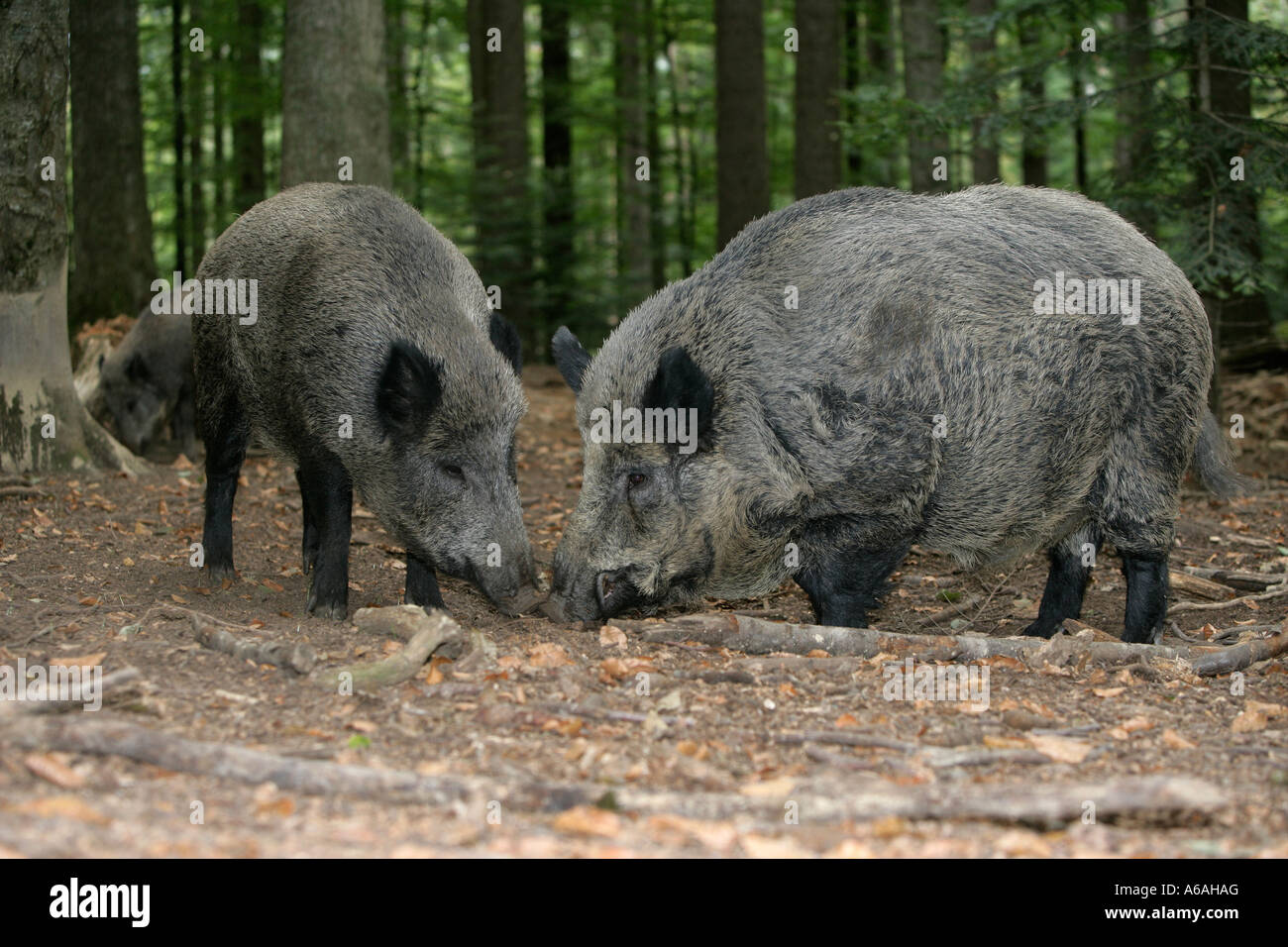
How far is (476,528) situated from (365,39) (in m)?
5.46

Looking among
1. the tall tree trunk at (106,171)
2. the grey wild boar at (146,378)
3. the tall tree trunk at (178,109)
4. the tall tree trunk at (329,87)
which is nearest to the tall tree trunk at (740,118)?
the tall tree trunk at (329,87)

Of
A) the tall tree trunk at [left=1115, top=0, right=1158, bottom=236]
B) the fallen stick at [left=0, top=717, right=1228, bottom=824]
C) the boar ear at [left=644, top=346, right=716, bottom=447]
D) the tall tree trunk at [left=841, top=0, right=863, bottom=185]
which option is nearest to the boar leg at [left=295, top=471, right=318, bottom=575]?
the boar ear at [left=644, top=346, right=716, bottom=447]

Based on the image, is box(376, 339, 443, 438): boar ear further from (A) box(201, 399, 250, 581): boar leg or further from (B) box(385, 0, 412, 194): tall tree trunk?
(B) box(385, 0, 412, 194): tall tree trunk

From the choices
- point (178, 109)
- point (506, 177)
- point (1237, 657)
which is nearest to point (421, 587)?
point (1237, 657)

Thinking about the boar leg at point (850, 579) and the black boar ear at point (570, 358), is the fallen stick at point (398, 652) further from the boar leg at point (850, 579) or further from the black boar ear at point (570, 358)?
the boar leg at point (850, 579)

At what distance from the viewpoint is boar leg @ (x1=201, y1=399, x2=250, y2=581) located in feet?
23.2

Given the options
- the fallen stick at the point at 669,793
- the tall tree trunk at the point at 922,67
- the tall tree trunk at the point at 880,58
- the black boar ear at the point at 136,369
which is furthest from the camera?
the tall tree trunk at the point at 880,58

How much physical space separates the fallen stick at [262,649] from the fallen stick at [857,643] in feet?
5.05

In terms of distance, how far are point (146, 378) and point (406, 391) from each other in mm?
6270

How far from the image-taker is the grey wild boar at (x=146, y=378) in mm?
11078

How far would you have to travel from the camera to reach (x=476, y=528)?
230 inches

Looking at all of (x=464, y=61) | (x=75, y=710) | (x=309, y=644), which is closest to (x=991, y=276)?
(x=309, y=644)

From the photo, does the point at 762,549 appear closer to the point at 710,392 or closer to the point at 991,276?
the point at 710,392

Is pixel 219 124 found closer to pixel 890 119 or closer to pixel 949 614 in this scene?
pixel 890 119
